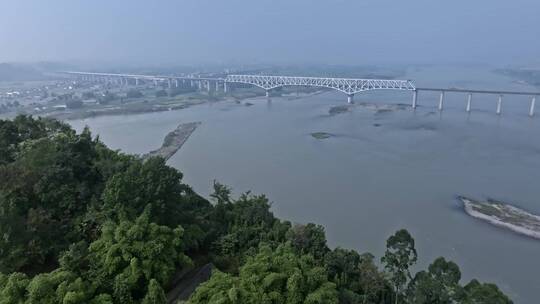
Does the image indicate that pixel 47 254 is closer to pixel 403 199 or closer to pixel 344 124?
pixel 403 199

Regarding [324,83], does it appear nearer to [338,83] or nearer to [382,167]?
[338,83]

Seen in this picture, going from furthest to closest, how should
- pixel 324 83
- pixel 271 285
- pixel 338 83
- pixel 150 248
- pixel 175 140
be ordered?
1. pixel 324 83
2. pixel 338 83
3. pixel 175 140
4. pixel 150 248
5. pixel 271 285

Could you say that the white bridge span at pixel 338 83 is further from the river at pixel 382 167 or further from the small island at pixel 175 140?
the small island at pixel 175 140

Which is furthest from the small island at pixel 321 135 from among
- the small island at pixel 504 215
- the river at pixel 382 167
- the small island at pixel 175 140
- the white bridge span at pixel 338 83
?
the white bridge span at pixel 338 83

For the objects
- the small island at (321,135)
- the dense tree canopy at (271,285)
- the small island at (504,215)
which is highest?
the dense tree canopy at (271,285)

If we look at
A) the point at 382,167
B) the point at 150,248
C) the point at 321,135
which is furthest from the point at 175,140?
the point at 150,248
